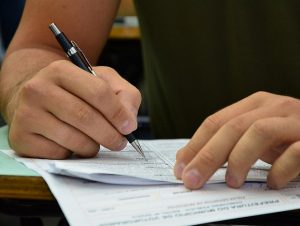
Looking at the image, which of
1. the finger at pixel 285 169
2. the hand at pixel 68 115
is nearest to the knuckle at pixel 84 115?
the hand at pixel 68 115

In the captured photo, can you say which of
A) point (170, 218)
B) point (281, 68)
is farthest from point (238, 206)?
point (281, 68)

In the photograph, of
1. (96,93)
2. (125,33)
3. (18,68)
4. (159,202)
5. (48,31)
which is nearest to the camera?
(159,202)

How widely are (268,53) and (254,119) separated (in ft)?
1.86

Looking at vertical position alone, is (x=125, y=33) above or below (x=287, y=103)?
below

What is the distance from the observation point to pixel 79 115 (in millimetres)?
587

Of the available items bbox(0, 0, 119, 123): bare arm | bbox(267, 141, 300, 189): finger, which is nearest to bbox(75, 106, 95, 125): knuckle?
bbox(267, 141, 300, 189): finger

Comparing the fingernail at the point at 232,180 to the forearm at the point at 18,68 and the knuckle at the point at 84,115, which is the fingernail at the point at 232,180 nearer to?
the knuckle at the point at 84,115

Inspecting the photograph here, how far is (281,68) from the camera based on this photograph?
1.07 m

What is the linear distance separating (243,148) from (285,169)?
2.1 inches

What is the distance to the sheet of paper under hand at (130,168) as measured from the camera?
19.9 inches

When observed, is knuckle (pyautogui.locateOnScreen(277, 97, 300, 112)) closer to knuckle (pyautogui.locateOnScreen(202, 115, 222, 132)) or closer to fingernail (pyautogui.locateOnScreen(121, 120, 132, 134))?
knuckle (pyautogui.locateOnScreen(202, 115, 222, 132))

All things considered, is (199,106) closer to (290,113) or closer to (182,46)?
(182,46)

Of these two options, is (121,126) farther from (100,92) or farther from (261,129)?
(261,129)

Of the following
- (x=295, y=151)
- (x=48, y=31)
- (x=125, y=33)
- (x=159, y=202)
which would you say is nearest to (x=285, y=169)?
(x=295, y=151)
